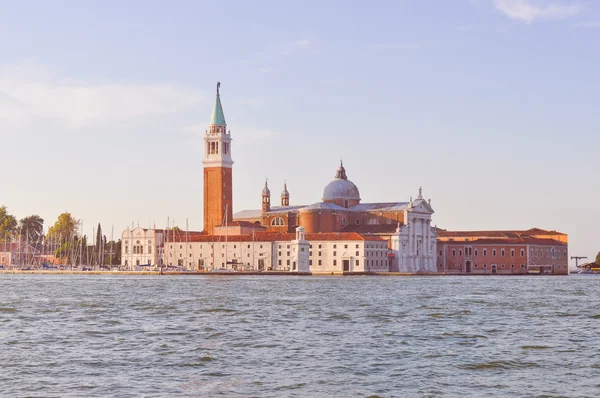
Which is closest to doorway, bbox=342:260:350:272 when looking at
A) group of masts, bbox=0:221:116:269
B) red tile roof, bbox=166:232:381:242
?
red tile roof, bbox=166:232:381:242

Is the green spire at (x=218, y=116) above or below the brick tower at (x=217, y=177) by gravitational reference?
above

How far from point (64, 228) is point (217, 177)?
26.2 m

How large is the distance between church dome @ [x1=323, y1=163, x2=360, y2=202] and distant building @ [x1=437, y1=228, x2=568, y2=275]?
1144 centimetres

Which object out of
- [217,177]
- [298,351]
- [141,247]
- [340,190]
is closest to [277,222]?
[340,190]

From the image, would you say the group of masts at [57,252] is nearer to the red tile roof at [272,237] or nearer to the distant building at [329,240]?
the distant building at [329,240]

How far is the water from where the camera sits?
52.1 feet

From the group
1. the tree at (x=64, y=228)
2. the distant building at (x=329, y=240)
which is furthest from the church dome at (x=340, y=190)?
the tree at (x=64, y=228)

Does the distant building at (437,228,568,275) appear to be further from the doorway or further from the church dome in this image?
the doorway

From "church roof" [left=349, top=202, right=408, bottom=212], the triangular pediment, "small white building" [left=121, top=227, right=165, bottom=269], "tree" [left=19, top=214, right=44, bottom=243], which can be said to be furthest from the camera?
"tree" [left=19, top=214, right=44, bottom=243]

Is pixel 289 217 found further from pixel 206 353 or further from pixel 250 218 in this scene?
pixel 206 353

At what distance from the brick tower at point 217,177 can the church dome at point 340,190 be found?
11375mm

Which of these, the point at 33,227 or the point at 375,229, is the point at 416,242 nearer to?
the point at 375,229

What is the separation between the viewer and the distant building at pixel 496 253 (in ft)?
351

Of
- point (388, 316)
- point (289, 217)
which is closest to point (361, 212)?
point (289, 217)
